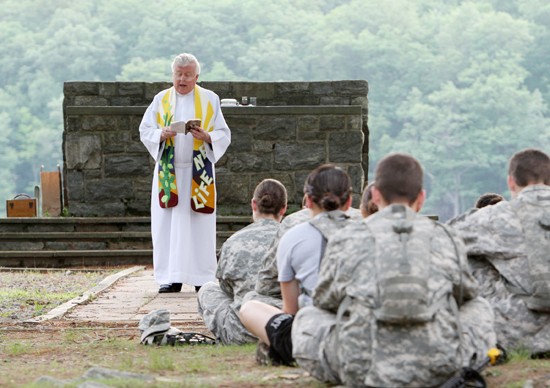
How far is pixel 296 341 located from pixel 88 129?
7898 millimetres

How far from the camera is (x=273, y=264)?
3.78 metres

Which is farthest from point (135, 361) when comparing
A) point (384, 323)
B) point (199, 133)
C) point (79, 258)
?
point (79, 258)

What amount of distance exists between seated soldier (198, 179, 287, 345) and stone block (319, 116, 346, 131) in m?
6.17

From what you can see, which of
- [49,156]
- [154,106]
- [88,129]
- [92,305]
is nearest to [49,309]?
[92,305]

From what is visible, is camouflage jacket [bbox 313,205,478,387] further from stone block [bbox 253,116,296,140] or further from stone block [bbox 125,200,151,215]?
stone block [bbox 125,200,151,215]

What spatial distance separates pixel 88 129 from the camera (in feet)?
34.0

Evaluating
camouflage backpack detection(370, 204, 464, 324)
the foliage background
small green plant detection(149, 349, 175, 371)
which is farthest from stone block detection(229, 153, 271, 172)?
the foliage background

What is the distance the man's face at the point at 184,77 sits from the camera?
694 centimetres

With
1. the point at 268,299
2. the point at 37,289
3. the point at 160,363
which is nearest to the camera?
the point at 160,363

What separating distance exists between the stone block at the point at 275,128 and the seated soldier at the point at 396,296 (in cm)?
753

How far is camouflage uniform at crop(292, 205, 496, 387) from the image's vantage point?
2.71 metres

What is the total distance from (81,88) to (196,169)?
4.64 metres

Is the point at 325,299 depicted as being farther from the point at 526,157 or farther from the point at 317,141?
the point at 317,141

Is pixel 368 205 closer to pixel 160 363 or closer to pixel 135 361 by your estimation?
pixel 160 363
